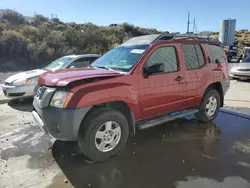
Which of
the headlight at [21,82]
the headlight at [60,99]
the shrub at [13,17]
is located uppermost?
the shrub at [13,17]

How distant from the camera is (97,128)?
3674 millimetres

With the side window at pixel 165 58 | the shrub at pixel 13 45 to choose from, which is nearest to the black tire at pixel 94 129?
the side window at pixel 165 58

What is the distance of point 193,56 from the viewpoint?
17.1 feet

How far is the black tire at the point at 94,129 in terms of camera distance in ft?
11.8

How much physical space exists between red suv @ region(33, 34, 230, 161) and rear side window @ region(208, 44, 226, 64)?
0.03 metres

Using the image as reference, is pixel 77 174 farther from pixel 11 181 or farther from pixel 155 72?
pixel 155 72

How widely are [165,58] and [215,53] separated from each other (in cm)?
186

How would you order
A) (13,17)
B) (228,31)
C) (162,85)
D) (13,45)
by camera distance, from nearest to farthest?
(162,85)
(13,45)
(13,17)
(228,31)

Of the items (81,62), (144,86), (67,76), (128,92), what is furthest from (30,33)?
(128,92)

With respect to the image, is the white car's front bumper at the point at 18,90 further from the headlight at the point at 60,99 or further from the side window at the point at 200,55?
the side window at the point at 200,55

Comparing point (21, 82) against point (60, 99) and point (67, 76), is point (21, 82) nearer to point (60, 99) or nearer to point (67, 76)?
point (67, 76)

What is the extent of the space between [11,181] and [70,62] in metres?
4.96

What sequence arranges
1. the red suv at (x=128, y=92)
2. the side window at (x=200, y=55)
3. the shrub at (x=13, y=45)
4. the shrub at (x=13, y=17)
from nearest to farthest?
the red suv at (x=128, y=92) → the side window at (x=200, y=55) → the shrub at (x=13, y=45) → the shrub at (x=13, y=17)

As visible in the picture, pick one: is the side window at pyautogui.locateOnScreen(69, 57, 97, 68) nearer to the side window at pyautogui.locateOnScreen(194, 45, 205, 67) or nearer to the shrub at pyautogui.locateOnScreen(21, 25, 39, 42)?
the side window at pyautogui.locateOnScreen(194, 45, 205, 67)
